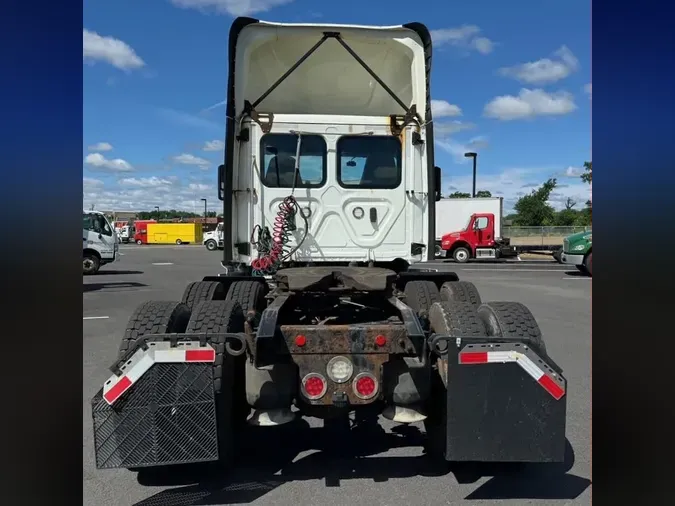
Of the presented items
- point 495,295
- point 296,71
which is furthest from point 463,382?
point 495,295

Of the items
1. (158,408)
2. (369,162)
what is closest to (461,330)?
(158,408)

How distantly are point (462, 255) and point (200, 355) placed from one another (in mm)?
25038

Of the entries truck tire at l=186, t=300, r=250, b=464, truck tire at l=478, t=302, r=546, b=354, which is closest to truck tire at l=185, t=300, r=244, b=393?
truck tire at l=186, t=300, r=250, b=464

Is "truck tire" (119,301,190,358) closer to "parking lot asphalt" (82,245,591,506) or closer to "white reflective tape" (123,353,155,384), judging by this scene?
"white reflective tape" (123,353,155,384)

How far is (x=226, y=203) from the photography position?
549 cm

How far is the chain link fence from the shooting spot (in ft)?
128

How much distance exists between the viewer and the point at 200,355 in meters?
3.32

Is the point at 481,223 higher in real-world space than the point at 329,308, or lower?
higher

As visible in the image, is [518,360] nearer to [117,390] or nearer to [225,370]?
[225,370]

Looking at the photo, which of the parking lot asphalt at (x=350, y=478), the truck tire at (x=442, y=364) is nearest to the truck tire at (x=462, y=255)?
the parking lot asphalt at (x=350, y=478)

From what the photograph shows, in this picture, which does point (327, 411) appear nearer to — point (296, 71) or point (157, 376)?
point (157, 376)

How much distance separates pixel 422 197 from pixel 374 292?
5.23 ft

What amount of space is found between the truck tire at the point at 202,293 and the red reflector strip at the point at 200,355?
5.75ft

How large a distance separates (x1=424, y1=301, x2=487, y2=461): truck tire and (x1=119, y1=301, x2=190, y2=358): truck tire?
1814 millimetres
